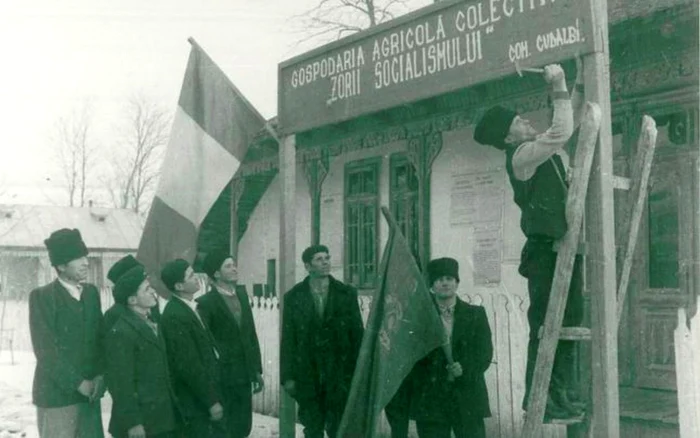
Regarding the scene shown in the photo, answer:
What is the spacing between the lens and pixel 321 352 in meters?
6.16

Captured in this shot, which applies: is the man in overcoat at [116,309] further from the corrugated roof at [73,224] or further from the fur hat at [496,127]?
the corrugated roof at [73,224]

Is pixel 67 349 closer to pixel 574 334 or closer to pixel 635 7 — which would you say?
pixel 574 334

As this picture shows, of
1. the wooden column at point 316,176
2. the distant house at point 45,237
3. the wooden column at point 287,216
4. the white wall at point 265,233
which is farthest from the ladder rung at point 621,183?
the distant house at point 45,237

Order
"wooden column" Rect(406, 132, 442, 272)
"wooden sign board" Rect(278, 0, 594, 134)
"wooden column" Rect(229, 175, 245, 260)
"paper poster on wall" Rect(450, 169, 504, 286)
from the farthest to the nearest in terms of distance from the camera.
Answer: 1. "wooden column" Rect(229, 175, 245, 260)
2. "wooden column" Rect(406, 132, 442, 272)
3. "paper poster on wall" Rect(450, 169, 504, 286)
4. "wooden sign board" Rect(278, 0, 594, 134)

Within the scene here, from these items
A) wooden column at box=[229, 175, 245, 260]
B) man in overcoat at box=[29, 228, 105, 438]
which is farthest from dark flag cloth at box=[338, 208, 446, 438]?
wooden column at box=[229, 175, 245, 260]

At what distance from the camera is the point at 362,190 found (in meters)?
13.1

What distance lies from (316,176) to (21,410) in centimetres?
536

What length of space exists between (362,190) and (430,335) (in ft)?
27.2

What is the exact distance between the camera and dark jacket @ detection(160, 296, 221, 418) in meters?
5.64

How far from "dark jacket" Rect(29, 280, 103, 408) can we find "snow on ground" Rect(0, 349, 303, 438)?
3.50 m

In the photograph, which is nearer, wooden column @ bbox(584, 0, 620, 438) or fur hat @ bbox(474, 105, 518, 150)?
wooden column @ bbox(584, 0, 620, 438)

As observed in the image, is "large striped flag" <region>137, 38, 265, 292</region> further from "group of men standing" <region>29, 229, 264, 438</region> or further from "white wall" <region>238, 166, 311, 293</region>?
"white wall" <region>238, 166, 311, 293</region>

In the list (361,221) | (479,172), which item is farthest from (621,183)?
(361,221)

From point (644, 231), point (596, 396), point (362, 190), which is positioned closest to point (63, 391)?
point (596, 396)
